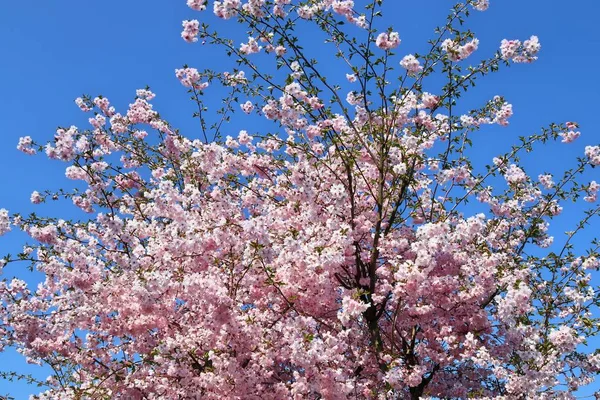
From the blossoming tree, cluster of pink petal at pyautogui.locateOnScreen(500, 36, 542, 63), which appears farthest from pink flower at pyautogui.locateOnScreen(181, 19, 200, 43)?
cluster of pink petal at pyautogui.locateOnScreen(500, 36, 542, 63)

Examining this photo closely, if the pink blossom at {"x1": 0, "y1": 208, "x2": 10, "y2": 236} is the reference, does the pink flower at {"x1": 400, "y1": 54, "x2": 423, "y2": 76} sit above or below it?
above

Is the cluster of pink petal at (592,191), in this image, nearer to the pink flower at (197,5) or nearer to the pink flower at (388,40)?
the pink flower at (388,40)

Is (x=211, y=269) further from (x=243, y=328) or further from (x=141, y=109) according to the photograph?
(x=141, y=109)

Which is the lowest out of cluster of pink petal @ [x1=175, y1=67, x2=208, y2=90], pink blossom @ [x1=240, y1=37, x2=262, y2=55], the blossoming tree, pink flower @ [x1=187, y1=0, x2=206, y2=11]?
the blossoming tree

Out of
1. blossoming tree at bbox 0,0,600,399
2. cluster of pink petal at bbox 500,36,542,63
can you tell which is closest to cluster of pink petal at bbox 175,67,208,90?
blossoming tree at bbox 0,0,600,399

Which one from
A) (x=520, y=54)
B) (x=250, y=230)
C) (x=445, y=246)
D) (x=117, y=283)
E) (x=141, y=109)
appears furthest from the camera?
(x=141, y=109)

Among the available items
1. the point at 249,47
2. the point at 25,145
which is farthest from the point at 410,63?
the point at 25,145

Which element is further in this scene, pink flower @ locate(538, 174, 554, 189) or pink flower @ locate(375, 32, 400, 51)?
pink flower @ locate(538, 174, 554, 189)

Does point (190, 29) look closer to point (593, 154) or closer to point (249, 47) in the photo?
point (249, 47)

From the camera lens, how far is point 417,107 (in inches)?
432

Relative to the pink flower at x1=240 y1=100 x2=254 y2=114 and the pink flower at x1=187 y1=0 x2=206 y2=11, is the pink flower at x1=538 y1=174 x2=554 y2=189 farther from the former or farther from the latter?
the pink flower at x1=187 y1=0 x2=206 y2=11

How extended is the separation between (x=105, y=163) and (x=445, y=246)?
6115 millimetres

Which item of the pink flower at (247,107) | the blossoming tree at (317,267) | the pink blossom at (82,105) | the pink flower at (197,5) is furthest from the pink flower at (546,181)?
the pink blossom at (82,105)

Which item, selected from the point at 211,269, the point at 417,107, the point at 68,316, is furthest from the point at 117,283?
the point at 417,107
